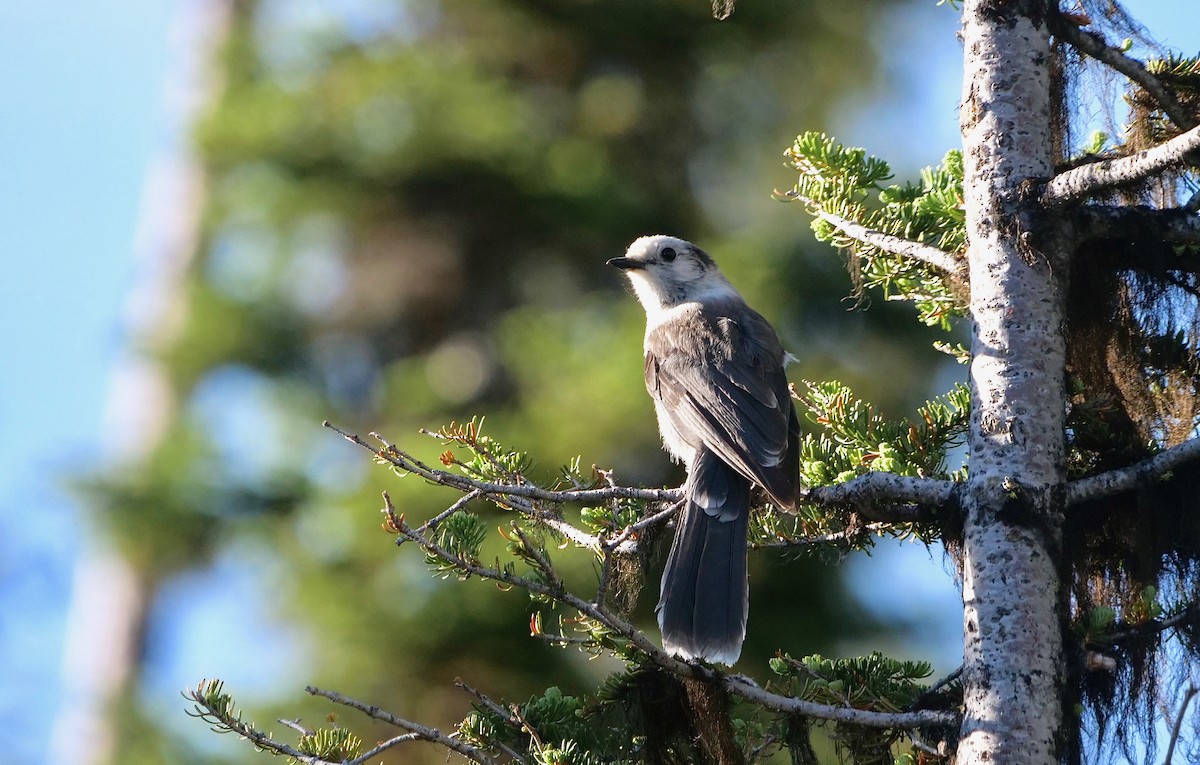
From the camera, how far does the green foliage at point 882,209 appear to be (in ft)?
11.2

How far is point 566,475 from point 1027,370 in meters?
1.18

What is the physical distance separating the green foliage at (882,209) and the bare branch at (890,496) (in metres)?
0.76

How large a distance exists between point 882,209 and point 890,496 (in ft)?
3.51

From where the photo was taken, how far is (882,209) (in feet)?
11.6

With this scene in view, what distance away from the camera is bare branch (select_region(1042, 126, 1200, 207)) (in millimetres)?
2557

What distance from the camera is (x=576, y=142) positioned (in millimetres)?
8797

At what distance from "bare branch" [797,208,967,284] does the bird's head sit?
1322 mm

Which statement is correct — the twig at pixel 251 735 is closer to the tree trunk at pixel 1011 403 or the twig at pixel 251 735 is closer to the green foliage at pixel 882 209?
the tree trunk at pixel 1011 403

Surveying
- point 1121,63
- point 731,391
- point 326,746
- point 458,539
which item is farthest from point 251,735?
point 1121,63

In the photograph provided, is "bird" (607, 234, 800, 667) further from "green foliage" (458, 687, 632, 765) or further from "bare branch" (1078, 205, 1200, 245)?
"bare branch" (1078, 205, 1200, 245)

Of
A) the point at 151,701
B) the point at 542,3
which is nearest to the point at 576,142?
the point at 542,3

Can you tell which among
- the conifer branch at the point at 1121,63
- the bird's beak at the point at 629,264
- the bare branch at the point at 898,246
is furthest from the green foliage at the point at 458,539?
the bird's beak at the point at 629,264

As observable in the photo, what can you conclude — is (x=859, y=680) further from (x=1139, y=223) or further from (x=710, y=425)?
(x=1139, y=223)

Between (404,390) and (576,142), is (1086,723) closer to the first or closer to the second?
(404,390)
